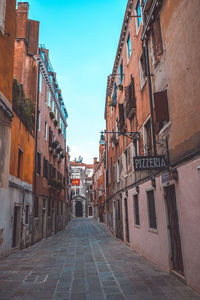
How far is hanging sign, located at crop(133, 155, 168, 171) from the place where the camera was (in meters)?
6.61

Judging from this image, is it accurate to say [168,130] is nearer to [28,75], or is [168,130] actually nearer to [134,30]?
[134,30]

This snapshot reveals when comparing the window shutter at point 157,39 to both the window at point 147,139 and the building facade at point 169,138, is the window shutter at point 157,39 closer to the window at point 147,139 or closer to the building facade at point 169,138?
the building facade at point 169,138

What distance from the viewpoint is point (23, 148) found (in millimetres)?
12664

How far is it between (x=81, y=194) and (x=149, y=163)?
56.3 metres

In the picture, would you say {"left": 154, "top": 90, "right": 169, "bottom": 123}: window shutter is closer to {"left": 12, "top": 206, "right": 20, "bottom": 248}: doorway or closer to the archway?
{"left": 12, "top": 206, "right": 20, "bottom": 248}: doorway

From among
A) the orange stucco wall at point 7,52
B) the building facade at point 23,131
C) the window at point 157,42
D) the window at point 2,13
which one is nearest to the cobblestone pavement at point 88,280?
the building facade at point 23,131

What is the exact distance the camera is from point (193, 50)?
532 cm

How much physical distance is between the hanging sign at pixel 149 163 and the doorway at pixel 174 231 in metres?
0.69

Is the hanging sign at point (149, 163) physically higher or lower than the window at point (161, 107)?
lower

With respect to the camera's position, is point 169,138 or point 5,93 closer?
point 169,138

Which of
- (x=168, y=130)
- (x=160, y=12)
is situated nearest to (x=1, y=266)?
(x=168, y=130)

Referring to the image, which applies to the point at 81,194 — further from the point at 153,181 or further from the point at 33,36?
the point at 153,181

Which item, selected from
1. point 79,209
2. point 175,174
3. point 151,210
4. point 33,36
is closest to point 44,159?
point 33,36

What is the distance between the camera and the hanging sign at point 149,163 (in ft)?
21.7
